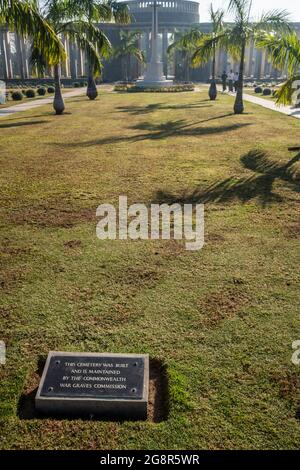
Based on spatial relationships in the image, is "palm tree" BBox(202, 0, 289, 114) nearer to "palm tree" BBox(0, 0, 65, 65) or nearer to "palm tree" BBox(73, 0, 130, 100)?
"palm tree" BBox(73, 0, 130, 100)

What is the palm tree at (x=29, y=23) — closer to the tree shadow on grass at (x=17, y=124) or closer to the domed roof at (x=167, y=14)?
the tree shadow on grass at (x=17, y=124)

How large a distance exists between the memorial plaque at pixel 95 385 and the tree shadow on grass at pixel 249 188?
4.63m

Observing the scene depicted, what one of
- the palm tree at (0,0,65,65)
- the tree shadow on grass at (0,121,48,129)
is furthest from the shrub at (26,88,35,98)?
the palm tree at (0,0,65,65)

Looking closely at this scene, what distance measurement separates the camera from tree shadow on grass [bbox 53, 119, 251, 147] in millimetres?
13690

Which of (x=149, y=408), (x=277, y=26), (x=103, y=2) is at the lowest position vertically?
(x=149, y=408)

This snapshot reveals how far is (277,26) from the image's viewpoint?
62.5ft

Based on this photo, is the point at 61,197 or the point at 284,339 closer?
the point at 284,339

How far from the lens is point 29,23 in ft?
33.3

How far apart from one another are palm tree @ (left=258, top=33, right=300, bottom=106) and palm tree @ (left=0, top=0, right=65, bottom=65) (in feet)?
20.6

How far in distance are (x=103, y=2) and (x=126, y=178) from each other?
20.8 m

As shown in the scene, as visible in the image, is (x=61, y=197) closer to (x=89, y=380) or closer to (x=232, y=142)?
(x=89, y=380)
